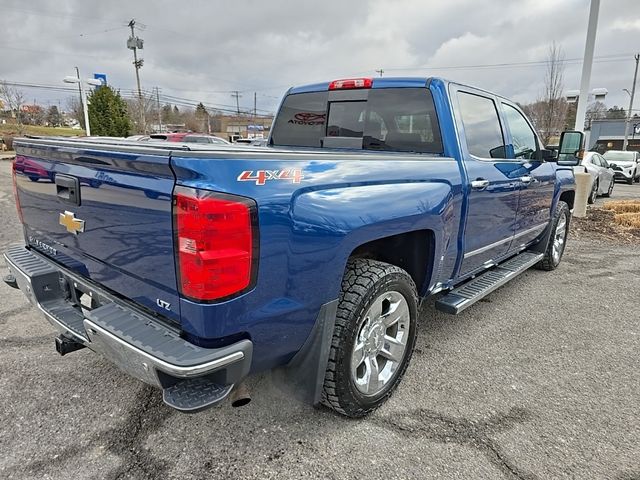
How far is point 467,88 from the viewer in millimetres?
3494

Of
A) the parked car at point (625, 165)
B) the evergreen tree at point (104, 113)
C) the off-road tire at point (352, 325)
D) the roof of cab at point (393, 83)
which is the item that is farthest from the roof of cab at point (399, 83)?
the evergreen tree at point (104, 113)

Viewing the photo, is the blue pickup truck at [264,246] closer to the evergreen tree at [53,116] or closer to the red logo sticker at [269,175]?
the red logo sticker at [269,175]

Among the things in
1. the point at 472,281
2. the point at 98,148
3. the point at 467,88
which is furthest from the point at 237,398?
the point at 467,88

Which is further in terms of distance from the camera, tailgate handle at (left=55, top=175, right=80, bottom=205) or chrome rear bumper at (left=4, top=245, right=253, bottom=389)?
tailgate handle at (left=55, top=175, right=80, bottom=205)

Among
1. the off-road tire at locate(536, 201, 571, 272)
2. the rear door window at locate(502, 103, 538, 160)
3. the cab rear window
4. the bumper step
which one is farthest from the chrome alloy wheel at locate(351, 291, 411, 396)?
the off-road tire at locate(536, 201, 571, 272)

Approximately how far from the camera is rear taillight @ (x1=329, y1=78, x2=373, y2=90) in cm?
356

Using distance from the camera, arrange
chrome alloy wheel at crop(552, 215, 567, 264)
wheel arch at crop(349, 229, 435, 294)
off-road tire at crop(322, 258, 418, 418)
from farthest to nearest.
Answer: chrome alloy wheel at crop(552, 215, 567, 264), wheel arch at crop(349, 229, 435, 294), off-road tire at crop(322, 258, 418, 418)

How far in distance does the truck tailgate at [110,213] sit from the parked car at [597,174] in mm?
12163

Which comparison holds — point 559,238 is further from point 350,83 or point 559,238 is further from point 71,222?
point 71,222

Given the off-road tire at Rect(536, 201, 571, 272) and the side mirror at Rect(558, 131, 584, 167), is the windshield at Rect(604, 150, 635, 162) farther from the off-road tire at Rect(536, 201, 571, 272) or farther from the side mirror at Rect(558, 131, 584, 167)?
the side mirror at Rect(558, 131, 584, 167)

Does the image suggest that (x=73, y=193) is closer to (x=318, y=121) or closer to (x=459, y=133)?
(x=318, y=121)

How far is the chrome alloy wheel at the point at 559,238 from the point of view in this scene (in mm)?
5507

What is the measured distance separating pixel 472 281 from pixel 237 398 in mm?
2338

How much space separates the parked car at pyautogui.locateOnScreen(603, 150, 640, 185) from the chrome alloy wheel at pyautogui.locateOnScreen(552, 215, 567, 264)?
53.4ft
